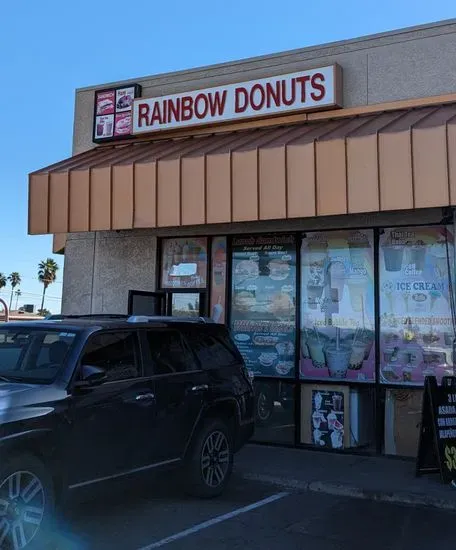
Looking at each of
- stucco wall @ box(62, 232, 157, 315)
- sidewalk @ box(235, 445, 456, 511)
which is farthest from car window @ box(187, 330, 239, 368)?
stucco wall @ box(62, 232, 157, 315)

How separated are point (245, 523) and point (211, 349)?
78.5 inches

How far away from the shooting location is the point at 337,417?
9.46 meters

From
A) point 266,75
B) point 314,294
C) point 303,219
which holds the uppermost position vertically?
point 266,75

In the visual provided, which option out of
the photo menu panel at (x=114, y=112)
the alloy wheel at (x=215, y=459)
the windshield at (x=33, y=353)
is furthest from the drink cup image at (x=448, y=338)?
the photo menu panel at (x=114, y=112)

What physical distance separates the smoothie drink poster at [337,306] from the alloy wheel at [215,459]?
111 inches

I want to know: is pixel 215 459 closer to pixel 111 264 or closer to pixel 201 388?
pixel 201 388

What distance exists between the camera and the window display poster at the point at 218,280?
10.4m

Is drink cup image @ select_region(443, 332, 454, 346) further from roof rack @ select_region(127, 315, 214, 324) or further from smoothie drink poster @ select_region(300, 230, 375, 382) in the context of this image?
roof rack @ select_region(127, 315, 214, 324)

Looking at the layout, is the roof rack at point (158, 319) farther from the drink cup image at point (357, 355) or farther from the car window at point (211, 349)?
the drink cup image at point (357, 355)

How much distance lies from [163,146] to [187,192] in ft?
5.43

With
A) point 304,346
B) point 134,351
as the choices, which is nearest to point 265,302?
point 304,346

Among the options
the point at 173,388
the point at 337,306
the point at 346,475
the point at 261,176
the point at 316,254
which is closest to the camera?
the point at 173,388

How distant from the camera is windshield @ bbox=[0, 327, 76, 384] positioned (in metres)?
5.64

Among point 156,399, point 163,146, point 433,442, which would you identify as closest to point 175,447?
point 156,399
